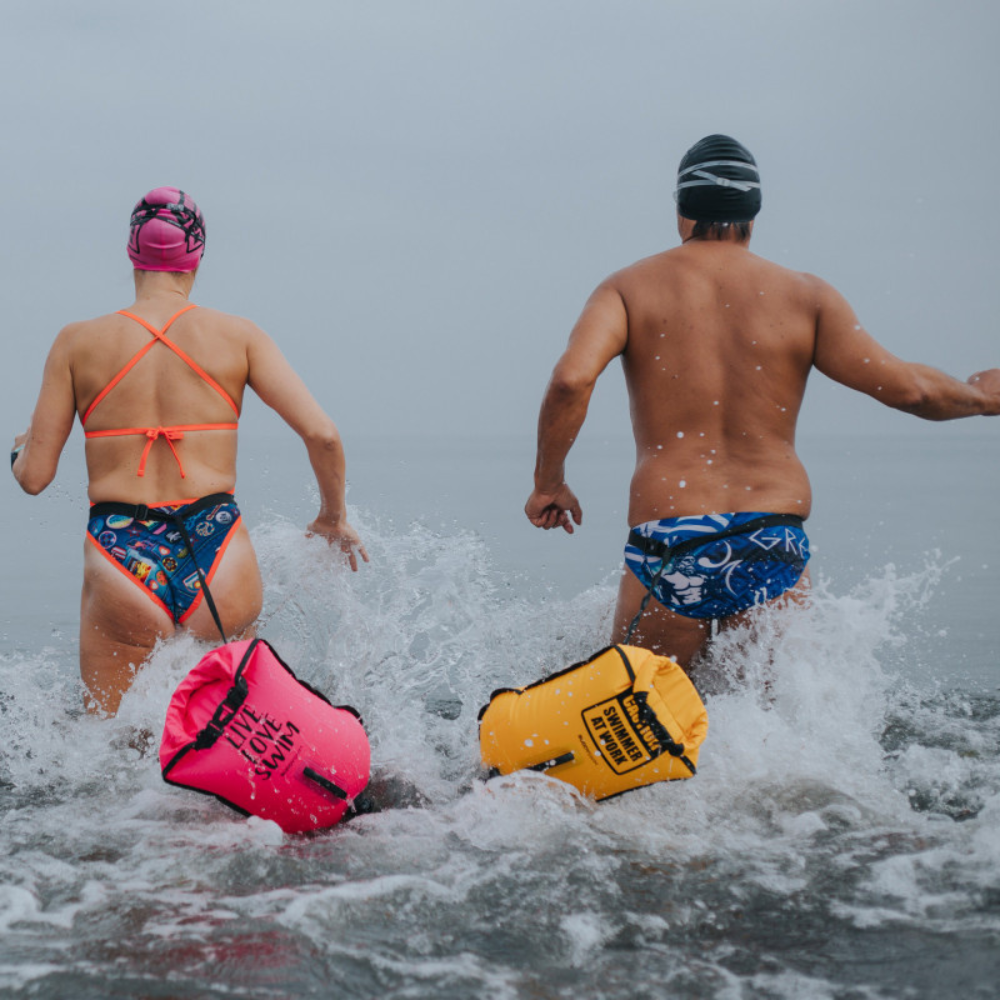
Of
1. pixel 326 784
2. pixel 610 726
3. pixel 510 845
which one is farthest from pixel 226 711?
pixel 610 726

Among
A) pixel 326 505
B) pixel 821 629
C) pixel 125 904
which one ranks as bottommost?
pixel 125 904

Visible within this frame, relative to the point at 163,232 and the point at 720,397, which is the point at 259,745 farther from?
the point at 163,232

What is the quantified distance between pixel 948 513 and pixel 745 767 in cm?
1291

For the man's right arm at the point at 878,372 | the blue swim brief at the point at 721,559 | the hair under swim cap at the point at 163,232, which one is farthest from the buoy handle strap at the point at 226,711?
the man's right arm at the point at 878,372

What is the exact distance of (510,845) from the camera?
10.2 ft

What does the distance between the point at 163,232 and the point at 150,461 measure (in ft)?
2.92

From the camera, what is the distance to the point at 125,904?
268cm

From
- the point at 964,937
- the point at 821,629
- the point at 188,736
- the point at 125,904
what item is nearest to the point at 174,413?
the point at 188,736

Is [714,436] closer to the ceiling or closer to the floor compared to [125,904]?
closer to the ceiling

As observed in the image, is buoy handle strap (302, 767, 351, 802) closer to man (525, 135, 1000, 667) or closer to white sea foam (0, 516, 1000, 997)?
white sea foam (0, 516, 1000, 997)

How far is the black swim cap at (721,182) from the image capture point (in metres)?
3.98

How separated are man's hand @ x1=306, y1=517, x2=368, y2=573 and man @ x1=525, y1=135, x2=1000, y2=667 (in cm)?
99

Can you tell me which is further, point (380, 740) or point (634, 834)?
point (380, 740)

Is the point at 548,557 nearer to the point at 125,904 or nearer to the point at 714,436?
the point at 714,436
